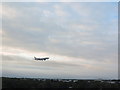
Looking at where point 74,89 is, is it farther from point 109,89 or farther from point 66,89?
point 109,89

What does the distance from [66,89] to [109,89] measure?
1539 cm

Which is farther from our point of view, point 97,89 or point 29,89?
point 97,89

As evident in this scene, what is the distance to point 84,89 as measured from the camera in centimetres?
7781

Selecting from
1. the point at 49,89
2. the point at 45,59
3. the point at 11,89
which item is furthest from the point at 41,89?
the point at 45,59

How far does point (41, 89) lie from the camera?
2795 inches

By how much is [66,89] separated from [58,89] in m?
2.54

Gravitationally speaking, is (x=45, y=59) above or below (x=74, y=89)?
above

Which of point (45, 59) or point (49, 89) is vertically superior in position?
point (45, 59)

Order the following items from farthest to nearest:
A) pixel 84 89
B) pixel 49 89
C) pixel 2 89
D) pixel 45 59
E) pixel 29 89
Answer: pixel 45 59
pixel 84 89
pixel 49 89
pixel 29 89
pixel 2 89

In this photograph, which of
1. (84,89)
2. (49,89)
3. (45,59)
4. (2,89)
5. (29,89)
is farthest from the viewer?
(45,59)

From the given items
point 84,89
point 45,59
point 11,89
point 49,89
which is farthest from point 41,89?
point 45,59

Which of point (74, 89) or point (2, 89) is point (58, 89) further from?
point (2, 89)

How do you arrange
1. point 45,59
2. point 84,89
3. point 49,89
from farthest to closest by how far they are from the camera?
point 45,59 < point 84,89 < point 49,89

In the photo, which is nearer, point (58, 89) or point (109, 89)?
point (58, 89)
